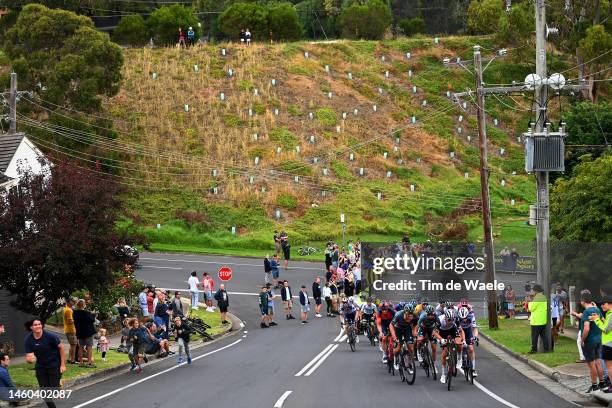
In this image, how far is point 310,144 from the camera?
73.6 meters

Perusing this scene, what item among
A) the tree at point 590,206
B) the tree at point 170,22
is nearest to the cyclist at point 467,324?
the tree at point 590,206

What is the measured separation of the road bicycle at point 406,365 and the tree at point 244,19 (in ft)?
223

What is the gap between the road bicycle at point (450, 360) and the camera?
841 inches

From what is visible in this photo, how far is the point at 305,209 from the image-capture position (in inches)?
2623

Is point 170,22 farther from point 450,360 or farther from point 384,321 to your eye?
point 450,360

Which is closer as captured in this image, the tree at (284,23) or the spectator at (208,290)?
the spectator at (208,290)

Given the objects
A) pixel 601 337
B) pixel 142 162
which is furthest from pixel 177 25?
pixel 601 337

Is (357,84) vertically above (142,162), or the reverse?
(357,84)

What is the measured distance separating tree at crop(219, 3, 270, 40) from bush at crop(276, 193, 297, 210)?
85.6 ft

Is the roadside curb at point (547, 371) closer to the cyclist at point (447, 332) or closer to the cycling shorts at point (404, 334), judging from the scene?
the cyclist at point (447, 332)

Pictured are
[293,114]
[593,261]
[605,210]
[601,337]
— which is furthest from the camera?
[293,114]

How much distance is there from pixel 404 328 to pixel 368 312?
25.6ft

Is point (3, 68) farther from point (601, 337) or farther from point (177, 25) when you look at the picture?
point (601, 337)

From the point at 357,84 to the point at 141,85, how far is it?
1758cm
